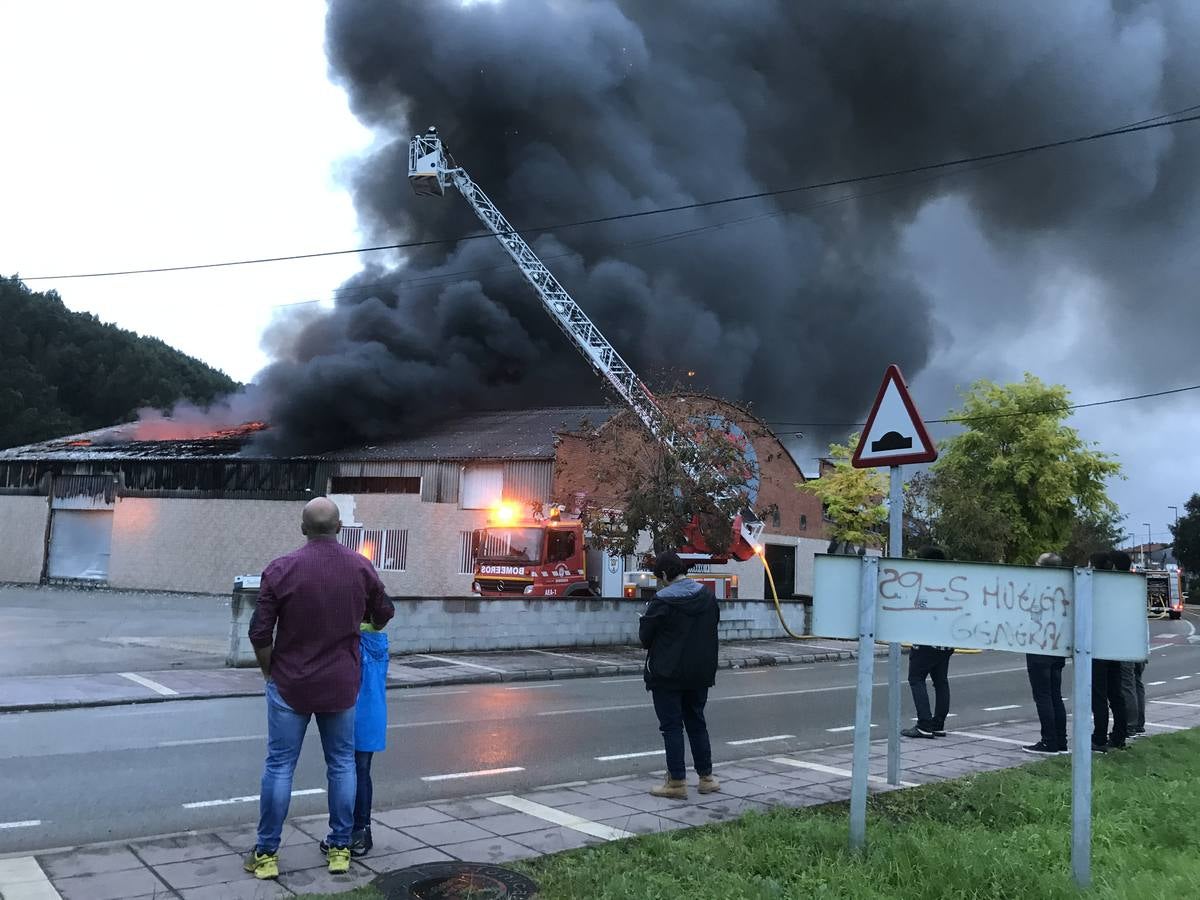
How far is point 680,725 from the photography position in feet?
18.9

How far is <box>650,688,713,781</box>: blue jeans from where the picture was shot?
18.6ft

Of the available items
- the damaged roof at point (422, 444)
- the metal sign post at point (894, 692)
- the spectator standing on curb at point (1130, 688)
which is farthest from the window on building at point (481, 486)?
the metal sign post at point (894, 692)

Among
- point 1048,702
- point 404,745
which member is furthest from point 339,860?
point 1048,702

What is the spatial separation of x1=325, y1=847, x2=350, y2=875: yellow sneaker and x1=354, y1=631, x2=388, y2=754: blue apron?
1.56 feet

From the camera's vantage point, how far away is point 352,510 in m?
30.0

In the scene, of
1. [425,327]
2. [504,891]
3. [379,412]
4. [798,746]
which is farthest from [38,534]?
[504,891]

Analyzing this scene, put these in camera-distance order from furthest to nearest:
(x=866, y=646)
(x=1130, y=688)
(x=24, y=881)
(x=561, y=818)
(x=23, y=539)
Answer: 1. (x=23, y=539)
2. (x=1130, y=688)
3. (x=561, y=818)
4. (x=866, y=646)
5. (x=24, y=881)

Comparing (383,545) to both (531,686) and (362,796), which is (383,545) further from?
(362,796)

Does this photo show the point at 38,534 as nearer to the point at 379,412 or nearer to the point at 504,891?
the point at 379,412

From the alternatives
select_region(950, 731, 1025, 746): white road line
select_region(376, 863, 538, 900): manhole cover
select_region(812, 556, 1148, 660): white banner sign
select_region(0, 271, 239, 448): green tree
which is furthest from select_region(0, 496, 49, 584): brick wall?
select_region(812, 556, 1148, 660): white banner sign

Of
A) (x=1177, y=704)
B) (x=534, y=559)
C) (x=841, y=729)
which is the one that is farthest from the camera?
(x=534, y=559)

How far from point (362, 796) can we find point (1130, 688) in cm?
678

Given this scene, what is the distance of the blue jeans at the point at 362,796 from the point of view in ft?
14.7

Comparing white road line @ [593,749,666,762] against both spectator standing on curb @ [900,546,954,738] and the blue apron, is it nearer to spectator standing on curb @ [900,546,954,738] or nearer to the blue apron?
spectator standing on curb @ [900,546,954,738]
